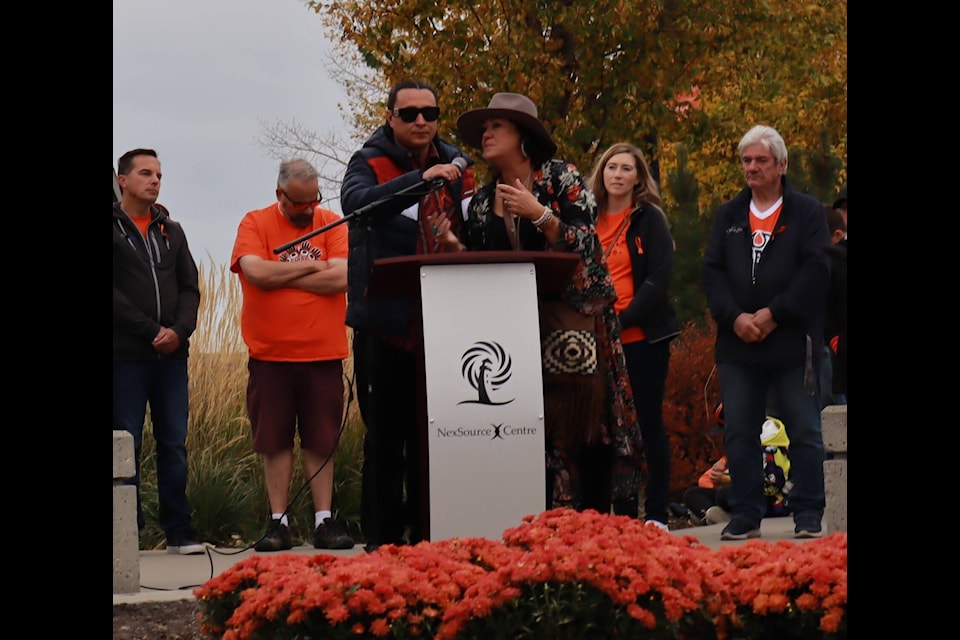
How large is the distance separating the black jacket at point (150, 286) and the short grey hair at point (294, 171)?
714mm

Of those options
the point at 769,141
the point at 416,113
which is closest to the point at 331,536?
the point at 416,113

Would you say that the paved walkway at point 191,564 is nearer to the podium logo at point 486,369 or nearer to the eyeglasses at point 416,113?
the podium logo at point 486,369

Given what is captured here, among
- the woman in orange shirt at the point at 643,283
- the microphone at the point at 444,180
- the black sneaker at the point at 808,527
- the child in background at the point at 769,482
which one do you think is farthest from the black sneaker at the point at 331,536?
the microphone at the point at 444,180

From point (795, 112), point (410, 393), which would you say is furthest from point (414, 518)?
point (795, 112)

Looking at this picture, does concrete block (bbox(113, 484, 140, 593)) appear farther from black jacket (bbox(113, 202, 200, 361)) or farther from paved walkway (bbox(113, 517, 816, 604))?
black jacket (bbox(113, 202, 200, 361))

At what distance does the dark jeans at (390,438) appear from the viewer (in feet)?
20.1

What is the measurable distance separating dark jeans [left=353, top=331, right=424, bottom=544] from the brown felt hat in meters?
0.99

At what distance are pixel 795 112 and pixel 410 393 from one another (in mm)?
21736

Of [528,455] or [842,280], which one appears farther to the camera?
[842,280]
